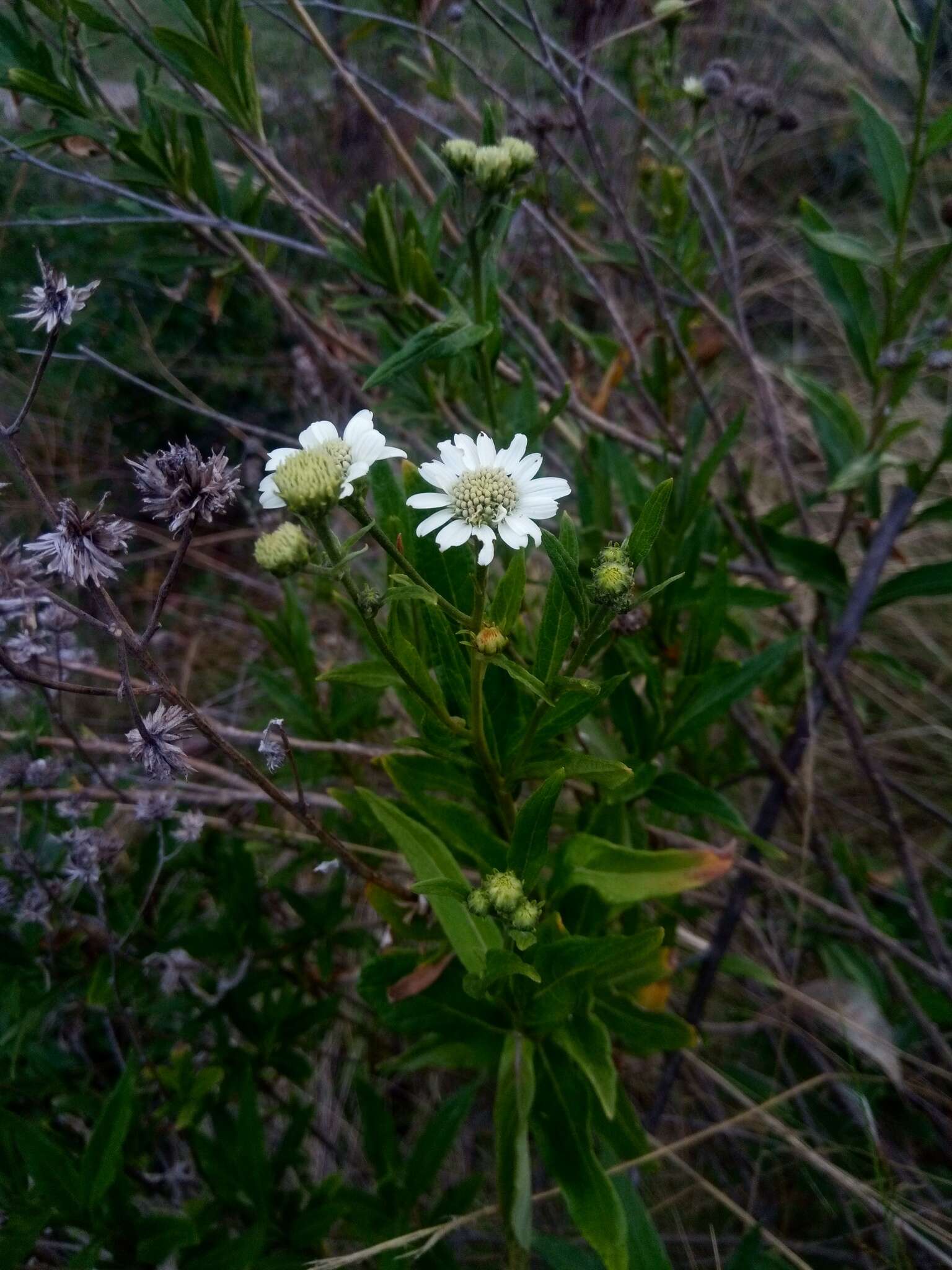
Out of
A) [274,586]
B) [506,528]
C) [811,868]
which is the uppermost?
[274,586]

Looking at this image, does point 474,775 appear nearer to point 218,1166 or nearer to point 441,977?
point 441,977

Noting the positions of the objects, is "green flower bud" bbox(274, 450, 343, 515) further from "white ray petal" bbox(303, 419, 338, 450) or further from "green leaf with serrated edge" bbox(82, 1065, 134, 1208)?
"green leaf with serrated edge" bbox(82, 1065, 134, 1208)

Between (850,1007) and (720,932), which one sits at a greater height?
(720,932)

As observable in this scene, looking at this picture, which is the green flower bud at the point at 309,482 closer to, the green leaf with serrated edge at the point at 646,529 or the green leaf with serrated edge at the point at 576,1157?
Result: the green leaf with serrated edge at the point at 646,529

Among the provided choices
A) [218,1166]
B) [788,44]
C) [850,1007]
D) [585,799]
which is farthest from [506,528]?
[788,44]

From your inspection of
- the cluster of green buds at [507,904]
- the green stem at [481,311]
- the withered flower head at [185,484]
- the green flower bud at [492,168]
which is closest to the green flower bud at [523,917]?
the cluster of green buds at [507,904]
